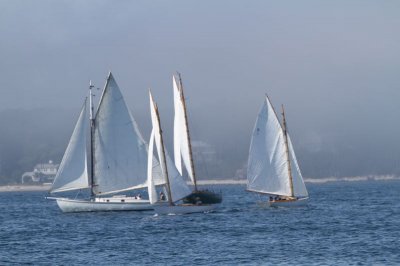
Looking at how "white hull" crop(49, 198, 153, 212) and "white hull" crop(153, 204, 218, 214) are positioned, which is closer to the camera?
"white hull" crop(153, 204, 218, 214)

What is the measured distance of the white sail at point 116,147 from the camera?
102812 millimetres

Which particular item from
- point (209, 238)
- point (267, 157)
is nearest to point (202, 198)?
point (267, 157)

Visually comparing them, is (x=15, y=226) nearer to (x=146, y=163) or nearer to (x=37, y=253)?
(x=146, y=163)

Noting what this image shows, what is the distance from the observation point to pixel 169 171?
9512 centimetres

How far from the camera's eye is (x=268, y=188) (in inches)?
4139

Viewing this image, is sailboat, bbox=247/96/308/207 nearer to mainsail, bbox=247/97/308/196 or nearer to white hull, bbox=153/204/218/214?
mainsail, bbox=247/97/308/196

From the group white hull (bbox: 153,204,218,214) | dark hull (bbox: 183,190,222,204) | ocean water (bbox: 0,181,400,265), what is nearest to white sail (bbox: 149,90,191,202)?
white hull (bbox: 153,204,218,214)

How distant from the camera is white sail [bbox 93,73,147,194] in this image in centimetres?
10281

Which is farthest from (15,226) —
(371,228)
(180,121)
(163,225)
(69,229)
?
(371,228)

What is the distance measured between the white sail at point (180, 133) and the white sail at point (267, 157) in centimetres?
712

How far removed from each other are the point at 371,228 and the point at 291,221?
33.3 feet

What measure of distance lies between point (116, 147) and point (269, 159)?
1685 centimetres

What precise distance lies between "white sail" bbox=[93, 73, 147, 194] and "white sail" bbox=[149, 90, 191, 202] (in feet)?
24.9

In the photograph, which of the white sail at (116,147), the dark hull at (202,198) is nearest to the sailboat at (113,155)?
the white sail at (116,147)
